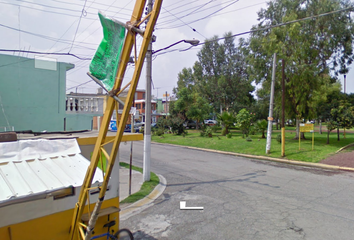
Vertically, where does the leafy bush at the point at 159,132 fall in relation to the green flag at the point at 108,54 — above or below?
below

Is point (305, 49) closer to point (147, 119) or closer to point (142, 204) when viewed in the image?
point (147, 119)

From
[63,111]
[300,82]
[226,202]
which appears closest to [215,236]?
[226,202]

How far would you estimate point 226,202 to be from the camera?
7.39 meters

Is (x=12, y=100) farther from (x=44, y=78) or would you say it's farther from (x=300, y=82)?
(x=300, y=82)

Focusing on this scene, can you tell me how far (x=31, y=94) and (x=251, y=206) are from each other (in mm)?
11373

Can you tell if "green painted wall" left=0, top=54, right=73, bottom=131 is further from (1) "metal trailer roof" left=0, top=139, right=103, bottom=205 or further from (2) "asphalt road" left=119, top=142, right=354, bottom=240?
(1) "metal trailer roof" left=0, top=139, right=103, bottom=205

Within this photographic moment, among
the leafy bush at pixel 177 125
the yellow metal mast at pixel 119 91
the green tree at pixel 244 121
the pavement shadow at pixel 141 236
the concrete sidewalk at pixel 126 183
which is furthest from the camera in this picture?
the leafy bush at pixel 177 125

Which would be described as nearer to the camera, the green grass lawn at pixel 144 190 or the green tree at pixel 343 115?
the green grass lawn at pixel 144 190

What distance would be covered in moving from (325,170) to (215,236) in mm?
9226

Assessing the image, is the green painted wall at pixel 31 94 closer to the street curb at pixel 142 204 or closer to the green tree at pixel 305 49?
the street curb at pixel 142 204

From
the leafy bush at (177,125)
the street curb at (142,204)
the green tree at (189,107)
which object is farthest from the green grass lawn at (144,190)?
the green tree at (189,107)

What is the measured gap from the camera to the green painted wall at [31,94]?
12.2m

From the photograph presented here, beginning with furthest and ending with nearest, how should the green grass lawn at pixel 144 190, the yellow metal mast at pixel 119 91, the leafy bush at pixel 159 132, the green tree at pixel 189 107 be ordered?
the green tree at pixel 189 107 < the leafy bush at pixel 159 132 < the green grass lawn at pixel 144 190 < the yellow metal mast at pixel 119 91

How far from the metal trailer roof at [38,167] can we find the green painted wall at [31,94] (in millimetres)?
10073
